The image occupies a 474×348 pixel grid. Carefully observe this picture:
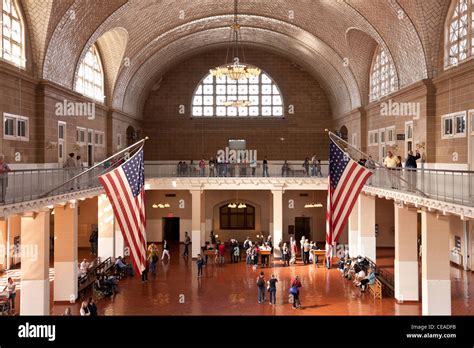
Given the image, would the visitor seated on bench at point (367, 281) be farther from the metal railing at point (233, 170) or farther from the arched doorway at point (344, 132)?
the arched doorway at point (344, 132)

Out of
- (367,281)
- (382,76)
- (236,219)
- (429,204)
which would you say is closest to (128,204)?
(429,204)

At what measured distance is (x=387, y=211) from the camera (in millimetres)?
36219

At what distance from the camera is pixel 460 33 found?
67.1 ft

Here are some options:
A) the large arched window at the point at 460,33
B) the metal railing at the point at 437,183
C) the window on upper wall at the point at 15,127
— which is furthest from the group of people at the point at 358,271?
the window on upper wall at the point at 15,127

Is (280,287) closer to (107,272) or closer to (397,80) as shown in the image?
(107,272)

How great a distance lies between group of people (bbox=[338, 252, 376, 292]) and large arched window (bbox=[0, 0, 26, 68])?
16011mm

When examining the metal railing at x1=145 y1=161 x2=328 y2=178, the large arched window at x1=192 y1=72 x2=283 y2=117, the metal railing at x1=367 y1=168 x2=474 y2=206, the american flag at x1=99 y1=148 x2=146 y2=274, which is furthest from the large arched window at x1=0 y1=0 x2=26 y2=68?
the large arched window at x1=192 y1=72 x2=283 y2=117

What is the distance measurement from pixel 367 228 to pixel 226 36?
17205mm

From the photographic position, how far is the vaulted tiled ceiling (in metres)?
22.0

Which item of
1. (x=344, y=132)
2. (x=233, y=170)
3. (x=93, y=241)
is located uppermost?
(x=344, y=132)

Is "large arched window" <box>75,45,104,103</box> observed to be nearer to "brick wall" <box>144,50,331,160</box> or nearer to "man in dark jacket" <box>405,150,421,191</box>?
"brick wall" <box>144,50,331,160</box>

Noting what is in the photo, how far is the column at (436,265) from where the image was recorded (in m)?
17.3

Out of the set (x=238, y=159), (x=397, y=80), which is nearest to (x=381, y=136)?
(x=397, y=80)

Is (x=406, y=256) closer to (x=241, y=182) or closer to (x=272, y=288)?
(x=272, y=288)
